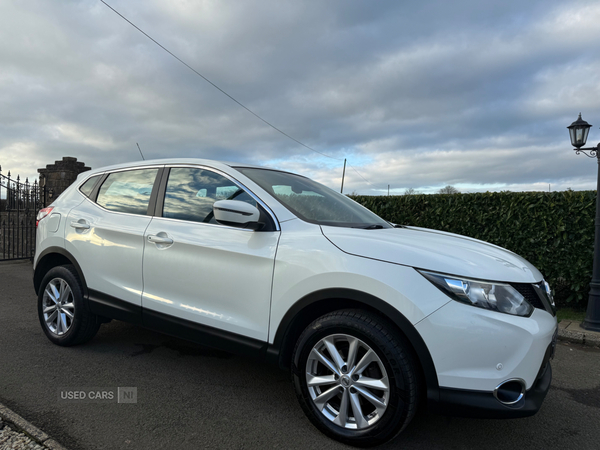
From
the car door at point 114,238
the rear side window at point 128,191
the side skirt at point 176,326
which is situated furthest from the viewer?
the rear side window at point 128,191

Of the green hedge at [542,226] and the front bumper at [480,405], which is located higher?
the green hedge at [542,226]

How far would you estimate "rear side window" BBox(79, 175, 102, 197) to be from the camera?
12.5 feet

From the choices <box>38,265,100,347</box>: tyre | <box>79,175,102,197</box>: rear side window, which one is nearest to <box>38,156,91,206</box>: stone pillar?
<box>79,175,102,197</box>: rear side window

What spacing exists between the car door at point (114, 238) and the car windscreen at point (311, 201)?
1.01 meters

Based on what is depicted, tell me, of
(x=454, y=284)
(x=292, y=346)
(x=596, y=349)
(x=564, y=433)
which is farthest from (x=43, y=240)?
(x=596, y=349)

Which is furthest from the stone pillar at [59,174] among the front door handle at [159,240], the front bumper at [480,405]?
the front bumper at [480,405]

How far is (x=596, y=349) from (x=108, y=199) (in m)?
5.49

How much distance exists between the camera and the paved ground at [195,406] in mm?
2379

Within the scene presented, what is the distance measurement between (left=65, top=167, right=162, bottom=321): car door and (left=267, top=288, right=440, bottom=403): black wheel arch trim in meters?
1.29

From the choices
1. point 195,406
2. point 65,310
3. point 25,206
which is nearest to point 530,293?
point 195,406

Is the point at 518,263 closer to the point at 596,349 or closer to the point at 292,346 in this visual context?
the point at 292,346

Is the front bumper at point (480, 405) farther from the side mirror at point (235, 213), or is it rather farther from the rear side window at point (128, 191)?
the rear side window at point (128, 191)

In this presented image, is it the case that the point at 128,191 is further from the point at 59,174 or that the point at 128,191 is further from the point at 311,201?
the point at 59,174

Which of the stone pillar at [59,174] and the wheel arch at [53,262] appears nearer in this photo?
the wheel arch at [53,262]
